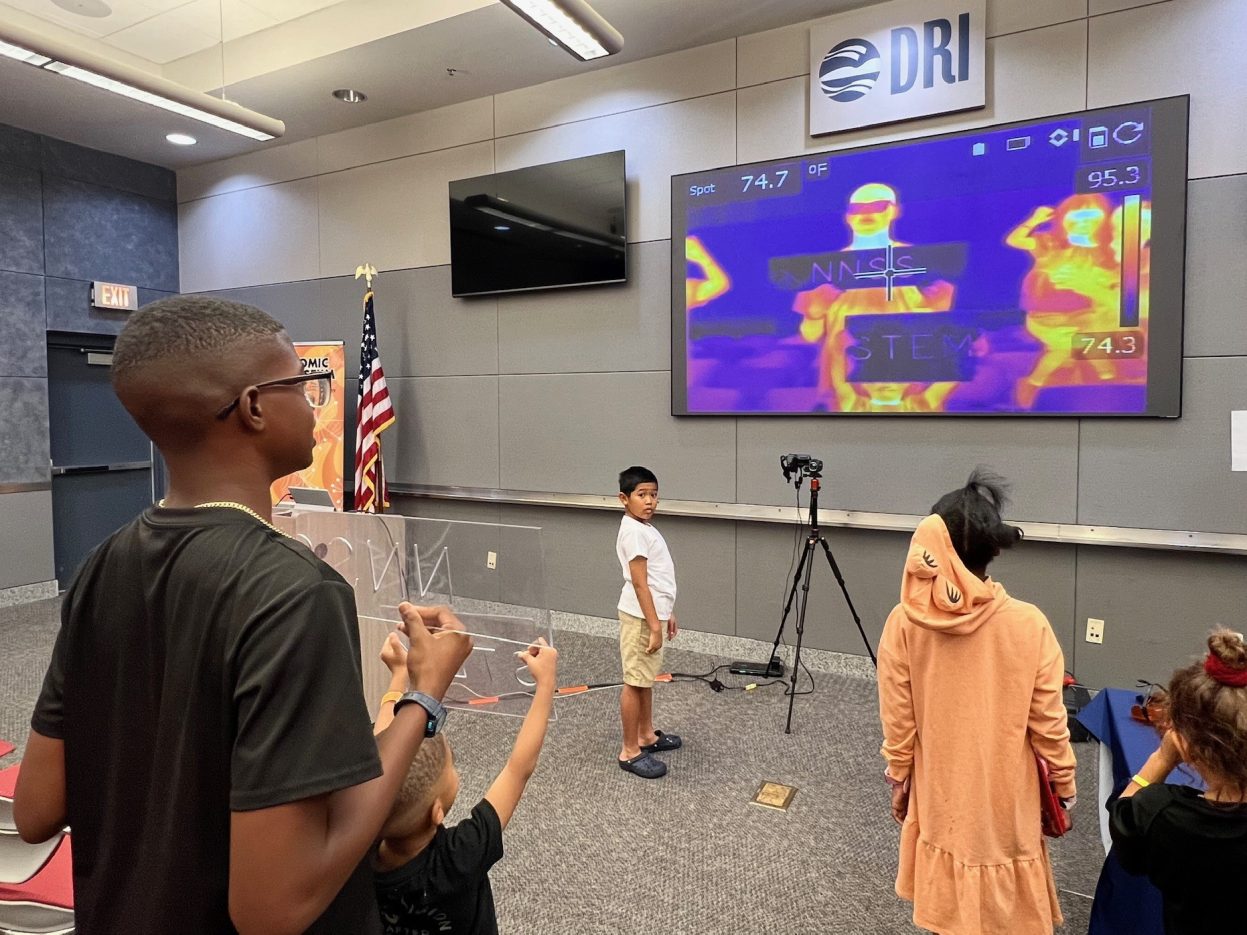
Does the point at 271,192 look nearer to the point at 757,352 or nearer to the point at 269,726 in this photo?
the point at 757,352

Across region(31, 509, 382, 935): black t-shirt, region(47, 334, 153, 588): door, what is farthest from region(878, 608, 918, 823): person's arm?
region(47, 334, 153, 588): door

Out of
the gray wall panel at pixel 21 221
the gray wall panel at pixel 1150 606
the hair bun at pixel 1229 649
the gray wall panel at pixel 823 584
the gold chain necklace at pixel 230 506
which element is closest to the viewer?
the gold chain necklace at pixel 230 506

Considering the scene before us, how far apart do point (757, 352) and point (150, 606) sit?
3669mm

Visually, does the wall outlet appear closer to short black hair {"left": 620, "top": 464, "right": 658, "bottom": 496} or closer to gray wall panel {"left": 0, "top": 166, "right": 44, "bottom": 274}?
short black hair {"left": 620, "top": 464, "right": 658, "bottom": 496}

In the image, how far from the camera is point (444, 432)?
530cm

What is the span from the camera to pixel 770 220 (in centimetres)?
405

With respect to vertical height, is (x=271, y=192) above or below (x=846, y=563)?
above

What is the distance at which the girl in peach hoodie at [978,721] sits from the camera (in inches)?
60.9

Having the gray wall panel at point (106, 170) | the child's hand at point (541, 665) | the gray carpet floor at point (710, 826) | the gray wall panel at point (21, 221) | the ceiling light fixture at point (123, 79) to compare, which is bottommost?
the gray carpet floor at point (710, 826)

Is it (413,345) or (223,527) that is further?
(413,345)

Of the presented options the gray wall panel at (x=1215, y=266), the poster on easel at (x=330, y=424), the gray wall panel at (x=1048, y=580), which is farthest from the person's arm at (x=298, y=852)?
the poster on easel at (x=330, y=424)

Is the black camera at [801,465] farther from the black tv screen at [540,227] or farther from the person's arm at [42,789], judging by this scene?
the person's arm at [42,789]

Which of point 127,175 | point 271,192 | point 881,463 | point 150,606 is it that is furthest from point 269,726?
point 127,175

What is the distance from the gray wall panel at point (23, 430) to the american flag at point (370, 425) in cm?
251
